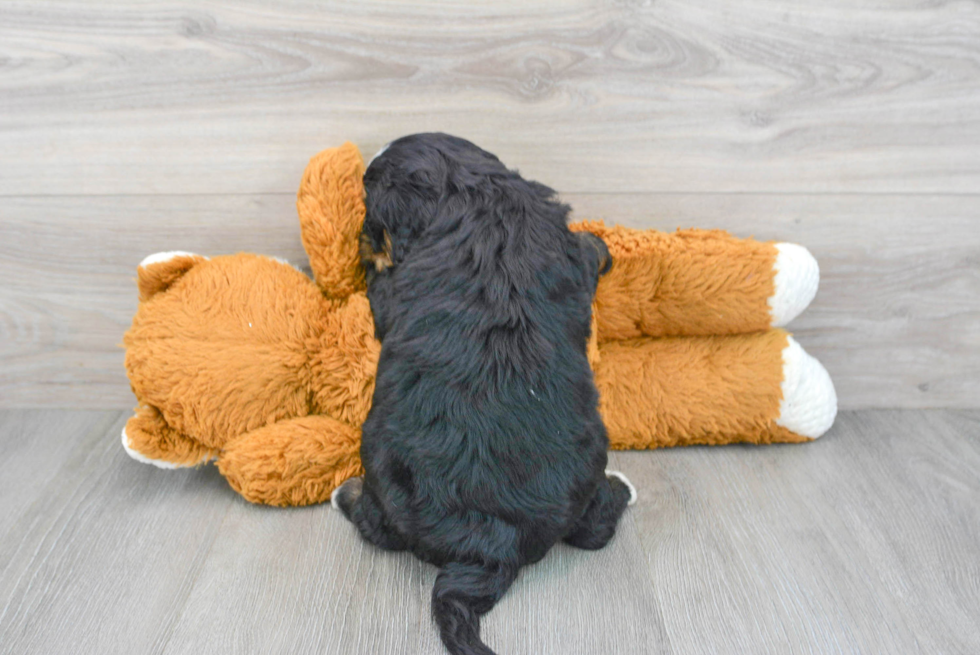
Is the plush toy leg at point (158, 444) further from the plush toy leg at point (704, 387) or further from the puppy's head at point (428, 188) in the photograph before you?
the plush toy leg at point (704, 387)

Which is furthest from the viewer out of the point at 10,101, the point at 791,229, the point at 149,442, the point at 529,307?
the point at 791,229

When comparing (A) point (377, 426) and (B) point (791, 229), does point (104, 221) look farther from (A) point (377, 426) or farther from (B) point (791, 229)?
(B) point (791, 229)

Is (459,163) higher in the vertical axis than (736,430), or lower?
higher

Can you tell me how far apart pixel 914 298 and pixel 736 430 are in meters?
0.47

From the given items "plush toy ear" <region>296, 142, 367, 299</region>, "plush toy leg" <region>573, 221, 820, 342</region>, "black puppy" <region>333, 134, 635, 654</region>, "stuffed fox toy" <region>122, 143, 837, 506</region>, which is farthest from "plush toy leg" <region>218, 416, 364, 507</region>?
"plush toy leg" <region>573, 221, 820, 342</region>

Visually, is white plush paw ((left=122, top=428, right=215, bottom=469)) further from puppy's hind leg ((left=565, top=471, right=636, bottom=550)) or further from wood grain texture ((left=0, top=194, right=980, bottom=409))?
puppy's hind leg ((left=565, top=471, right=636, bottom=550))

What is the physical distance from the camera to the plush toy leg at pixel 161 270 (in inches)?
47.9

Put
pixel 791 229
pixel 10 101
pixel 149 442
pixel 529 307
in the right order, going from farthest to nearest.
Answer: pixel 791 229 < pixel 10 101 < pixel 149 442 < pixel 529 307

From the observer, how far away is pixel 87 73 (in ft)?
4.09

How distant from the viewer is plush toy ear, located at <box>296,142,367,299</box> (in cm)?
114

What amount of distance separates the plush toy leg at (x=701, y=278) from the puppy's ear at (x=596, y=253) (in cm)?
7

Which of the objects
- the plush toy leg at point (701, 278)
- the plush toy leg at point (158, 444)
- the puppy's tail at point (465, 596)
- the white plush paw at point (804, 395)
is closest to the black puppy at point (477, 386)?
the puppy's tail at point (465, 596)

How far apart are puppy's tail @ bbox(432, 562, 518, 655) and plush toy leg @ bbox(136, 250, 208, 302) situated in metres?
0.69

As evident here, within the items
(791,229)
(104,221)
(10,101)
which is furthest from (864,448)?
(10,101)
